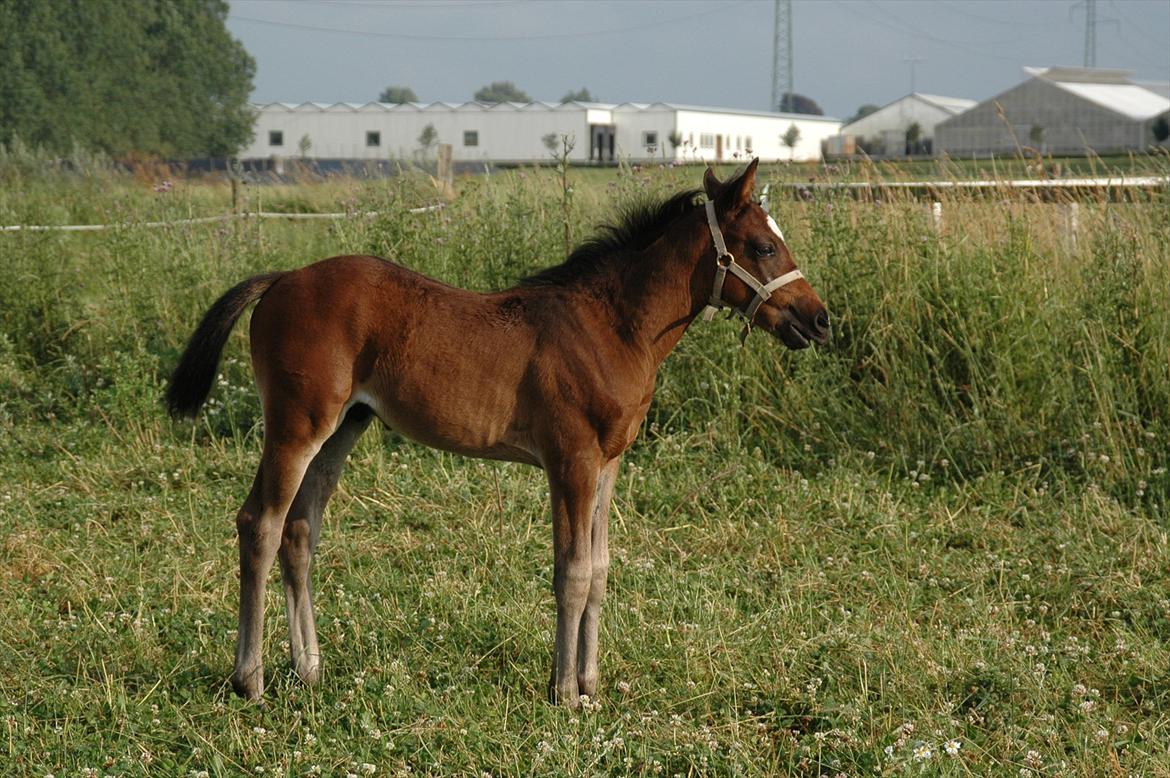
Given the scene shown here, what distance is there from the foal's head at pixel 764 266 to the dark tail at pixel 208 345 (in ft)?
5.38

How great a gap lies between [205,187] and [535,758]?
17.9 m

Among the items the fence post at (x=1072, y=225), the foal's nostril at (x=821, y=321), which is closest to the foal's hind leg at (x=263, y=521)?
the foal's nostril at (x=821, y=321)

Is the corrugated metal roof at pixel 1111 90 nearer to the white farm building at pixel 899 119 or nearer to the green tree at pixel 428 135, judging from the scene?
the white farm building at pixel 899 119

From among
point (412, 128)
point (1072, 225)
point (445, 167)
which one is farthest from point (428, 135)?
point (1072, 225)

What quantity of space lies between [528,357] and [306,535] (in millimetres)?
1068

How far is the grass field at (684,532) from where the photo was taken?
4129 mm

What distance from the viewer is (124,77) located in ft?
187

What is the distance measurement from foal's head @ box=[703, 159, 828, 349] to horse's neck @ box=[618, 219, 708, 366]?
0.13 metres

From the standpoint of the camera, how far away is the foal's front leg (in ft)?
13.5

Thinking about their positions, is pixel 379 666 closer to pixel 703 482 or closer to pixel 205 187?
pixel 703 482

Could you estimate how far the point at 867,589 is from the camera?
5.62m

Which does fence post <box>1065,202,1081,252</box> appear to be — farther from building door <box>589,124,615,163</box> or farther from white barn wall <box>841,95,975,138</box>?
white barn wall <box>841,95,975,138</box>

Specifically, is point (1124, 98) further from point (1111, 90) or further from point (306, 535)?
point (306, 535)

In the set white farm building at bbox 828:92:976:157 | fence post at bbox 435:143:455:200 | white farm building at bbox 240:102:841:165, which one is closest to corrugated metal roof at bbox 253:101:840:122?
white farm building at bbox 240:102:841:165
